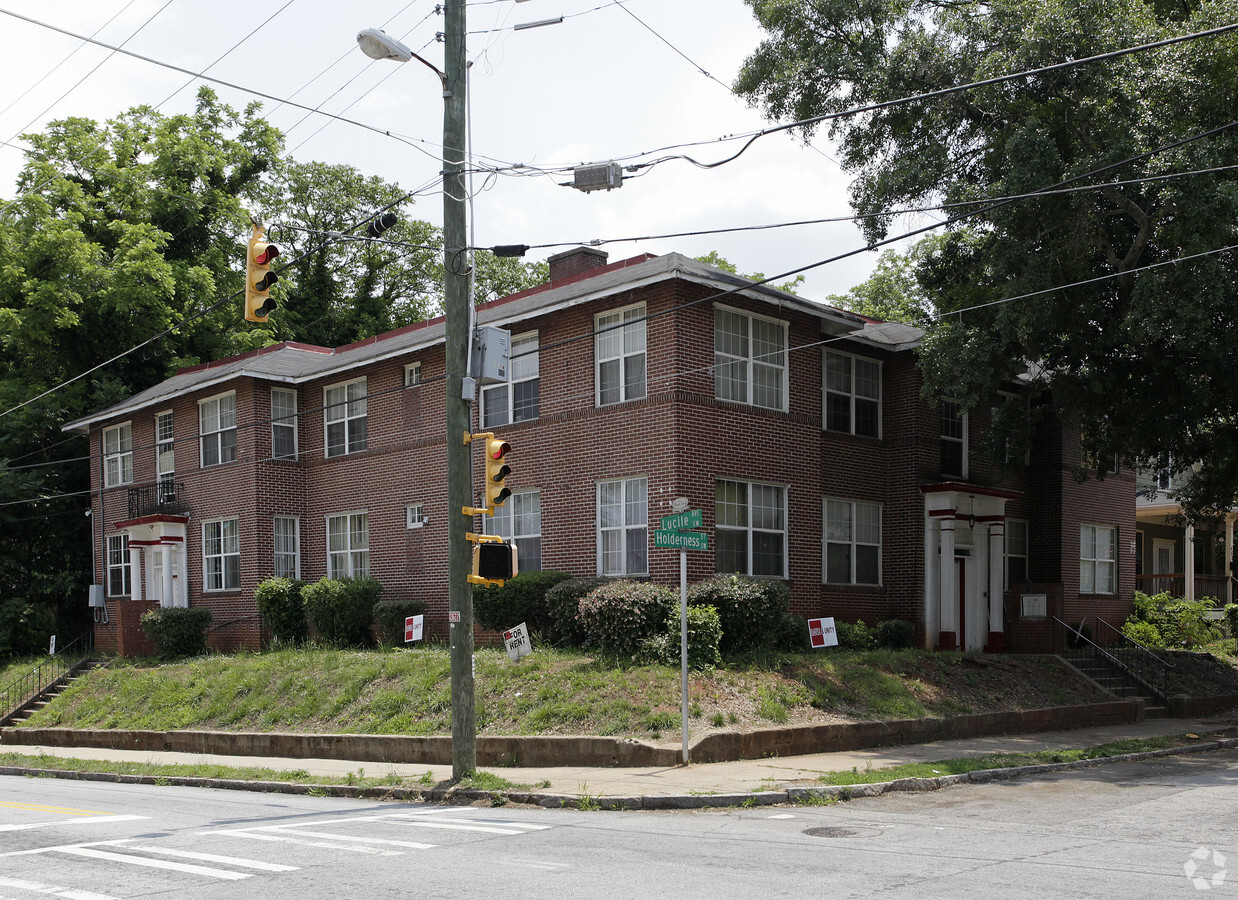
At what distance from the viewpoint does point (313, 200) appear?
53125 mm

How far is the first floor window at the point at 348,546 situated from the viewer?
27234 mm

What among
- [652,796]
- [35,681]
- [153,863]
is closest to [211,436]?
[35,681]

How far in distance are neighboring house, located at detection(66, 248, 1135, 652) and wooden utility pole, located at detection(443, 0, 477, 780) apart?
4.17 m

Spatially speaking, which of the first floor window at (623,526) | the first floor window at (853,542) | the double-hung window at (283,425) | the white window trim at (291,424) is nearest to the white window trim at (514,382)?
the first floor window at (623,526)

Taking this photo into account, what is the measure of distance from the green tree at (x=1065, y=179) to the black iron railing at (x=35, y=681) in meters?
22.3

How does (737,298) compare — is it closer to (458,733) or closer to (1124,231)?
(1124,231)

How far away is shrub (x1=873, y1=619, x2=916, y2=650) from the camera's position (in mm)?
23297

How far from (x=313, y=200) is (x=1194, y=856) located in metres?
50.5

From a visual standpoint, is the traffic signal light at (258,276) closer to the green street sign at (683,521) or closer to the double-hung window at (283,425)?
the green street sign at (683,521)

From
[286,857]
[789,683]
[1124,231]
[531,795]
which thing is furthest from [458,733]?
[1124,231]

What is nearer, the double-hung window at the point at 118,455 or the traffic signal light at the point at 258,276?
the traffic signal light at the point at 258,276

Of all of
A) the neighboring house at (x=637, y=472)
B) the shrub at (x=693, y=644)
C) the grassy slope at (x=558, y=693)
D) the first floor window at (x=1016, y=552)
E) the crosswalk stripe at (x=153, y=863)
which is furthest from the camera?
the first floor window at (x=1016, y=552)

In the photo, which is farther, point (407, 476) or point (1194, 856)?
point (407, 476)

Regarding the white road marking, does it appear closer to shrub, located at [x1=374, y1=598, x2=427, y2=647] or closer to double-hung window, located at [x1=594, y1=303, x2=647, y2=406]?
double-hung window, located at [x1=594, y1=303, x2=647, y2=406]
